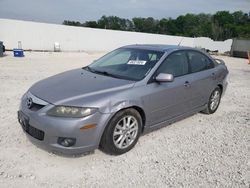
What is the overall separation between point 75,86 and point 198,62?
106 inches

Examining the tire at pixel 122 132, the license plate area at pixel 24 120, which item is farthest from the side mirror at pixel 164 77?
the license plate area at pixel 24 120

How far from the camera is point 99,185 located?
3109mm

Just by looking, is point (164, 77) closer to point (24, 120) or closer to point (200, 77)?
point (200, 77)

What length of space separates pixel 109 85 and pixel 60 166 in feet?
4.15

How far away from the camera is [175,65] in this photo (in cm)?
468

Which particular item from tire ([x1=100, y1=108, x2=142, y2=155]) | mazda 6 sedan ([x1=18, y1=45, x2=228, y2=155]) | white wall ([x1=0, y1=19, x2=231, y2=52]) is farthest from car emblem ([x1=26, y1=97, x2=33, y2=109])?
white wall ([x1=0, y1=19, x2=231, y2=52])

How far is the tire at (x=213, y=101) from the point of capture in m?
5.73

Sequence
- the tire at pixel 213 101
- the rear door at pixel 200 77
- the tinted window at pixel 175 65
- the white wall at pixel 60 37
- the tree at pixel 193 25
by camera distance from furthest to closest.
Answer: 1. the tree at pixel 193 25
2. the white wall at pixel 60 37
3. the tire at pixel 213 101
4. the rear door at pixel 200 77
5. the tinted window at pixel 175 65

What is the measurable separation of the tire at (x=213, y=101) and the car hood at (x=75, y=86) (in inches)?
97.5

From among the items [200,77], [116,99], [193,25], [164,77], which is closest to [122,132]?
[116,99]

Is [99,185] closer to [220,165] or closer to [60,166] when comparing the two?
[60,166]

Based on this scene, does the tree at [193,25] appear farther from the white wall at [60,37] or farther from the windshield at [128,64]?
the windshield at [128,64]

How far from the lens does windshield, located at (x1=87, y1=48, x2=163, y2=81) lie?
426 centimetres

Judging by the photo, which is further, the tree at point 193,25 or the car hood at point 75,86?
the tree at point 193,25
